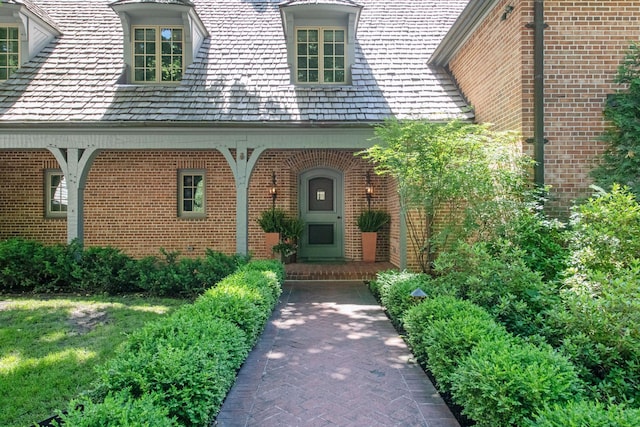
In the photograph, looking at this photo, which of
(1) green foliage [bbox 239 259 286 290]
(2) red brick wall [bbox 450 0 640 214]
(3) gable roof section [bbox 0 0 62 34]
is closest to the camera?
(2) red brick wall [bbox 450 0 640 214]

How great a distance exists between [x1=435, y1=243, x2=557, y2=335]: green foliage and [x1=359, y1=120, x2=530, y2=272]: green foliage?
1.89ft

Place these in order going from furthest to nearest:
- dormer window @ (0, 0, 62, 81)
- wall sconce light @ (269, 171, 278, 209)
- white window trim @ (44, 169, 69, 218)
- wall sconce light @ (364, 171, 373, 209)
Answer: wall sconce light @ (364, 171, 373, 209)
wall sconce light @ (269, 171, 278, 209)
white window trim @ (44, 169, 69, 218)
dormer window @ (0, 0, 62, 81)

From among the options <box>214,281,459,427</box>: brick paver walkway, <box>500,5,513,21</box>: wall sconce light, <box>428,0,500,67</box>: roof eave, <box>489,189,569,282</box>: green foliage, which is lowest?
<box>214,281,459,427</box>: brick paver walkway

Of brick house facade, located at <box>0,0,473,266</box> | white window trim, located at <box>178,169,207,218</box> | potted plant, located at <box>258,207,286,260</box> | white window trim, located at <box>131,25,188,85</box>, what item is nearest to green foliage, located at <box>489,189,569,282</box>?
brick house facade, located at <box>0,0,473,266</box>

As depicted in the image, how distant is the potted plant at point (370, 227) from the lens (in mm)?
11086

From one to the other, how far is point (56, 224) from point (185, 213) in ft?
9.92

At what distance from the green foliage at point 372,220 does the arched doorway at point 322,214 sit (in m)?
0.75

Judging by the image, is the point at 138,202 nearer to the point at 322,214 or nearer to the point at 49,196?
the point at 49,196

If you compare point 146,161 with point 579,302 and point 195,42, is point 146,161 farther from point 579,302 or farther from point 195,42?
point 579,302

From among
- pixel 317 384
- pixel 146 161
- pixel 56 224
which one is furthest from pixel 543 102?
pixel 56 224

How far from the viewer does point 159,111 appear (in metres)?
8.41

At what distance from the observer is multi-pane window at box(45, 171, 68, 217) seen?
10969 millimetres

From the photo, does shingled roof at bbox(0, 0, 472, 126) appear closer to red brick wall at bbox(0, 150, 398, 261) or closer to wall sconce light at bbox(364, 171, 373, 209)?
red brick wall at bbox(0, 150, 398, 261)

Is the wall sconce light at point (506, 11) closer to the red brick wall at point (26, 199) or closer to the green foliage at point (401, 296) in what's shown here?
the green foliage at point (401, 296)
